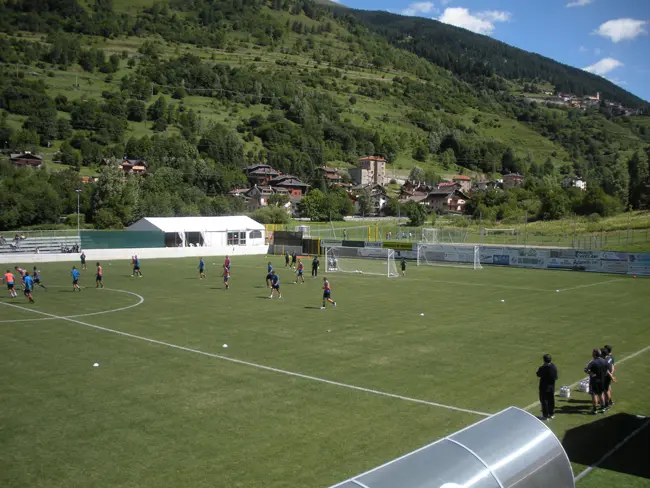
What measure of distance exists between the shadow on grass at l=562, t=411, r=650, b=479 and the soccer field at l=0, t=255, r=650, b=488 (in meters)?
0.04

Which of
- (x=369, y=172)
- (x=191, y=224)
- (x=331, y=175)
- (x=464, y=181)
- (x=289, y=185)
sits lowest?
(x=191, y=224)

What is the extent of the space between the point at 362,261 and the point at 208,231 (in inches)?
777

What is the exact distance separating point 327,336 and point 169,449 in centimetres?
1034

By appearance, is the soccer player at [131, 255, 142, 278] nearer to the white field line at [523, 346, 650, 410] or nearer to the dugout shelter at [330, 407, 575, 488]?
the white field line at [523, 346, 650, 410]

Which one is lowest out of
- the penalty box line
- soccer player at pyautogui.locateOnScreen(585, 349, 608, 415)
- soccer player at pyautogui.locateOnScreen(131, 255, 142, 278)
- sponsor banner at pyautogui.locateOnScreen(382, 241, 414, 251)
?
the penalty box line

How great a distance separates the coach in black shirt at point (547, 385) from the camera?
1139 cm

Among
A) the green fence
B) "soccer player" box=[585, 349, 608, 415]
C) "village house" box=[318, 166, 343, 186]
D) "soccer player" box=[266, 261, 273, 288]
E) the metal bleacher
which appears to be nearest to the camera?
"soccer player" box=[585, 349, 608, 415]

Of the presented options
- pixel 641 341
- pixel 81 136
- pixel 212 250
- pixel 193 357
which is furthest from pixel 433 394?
pixel 81 136

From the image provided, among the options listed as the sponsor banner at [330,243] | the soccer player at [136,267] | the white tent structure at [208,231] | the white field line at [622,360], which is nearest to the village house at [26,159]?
the white tent structure at [208,231]

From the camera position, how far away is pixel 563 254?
155ft

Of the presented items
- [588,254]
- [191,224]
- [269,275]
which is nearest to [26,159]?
[191,224]

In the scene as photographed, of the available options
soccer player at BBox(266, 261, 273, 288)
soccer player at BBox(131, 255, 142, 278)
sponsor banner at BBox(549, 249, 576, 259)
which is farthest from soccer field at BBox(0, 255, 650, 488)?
sponsor banner at BBox(549, 249, 576, 259)

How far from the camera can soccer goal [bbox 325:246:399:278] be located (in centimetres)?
4403

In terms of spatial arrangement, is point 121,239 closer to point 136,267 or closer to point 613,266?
point 136,267
